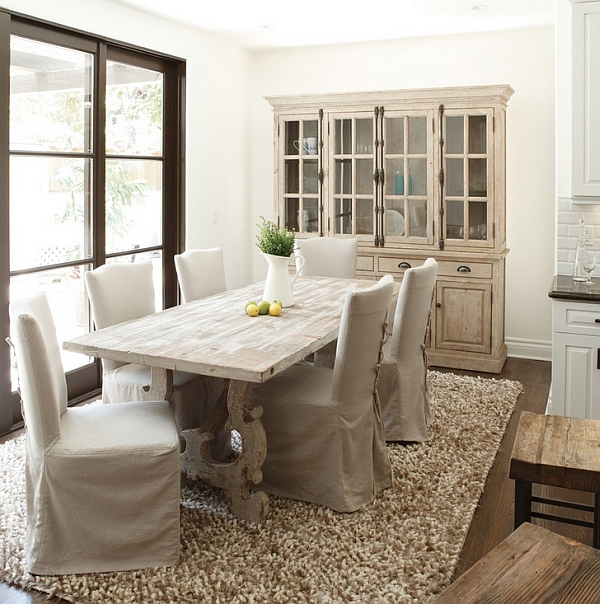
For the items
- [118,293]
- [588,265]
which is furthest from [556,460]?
[118,293]

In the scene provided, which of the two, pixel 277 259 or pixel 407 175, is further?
pixel 407 175

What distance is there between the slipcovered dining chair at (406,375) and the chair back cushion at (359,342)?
0.63 meters

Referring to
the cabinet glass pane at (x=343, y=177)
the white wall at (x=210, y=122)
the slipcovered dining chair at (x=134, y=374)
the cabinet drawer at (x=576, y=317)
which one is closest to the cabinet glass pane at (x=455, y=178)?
the cabinet glass pane at (x=343, y=177)

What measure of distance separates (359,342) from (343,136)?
2964 mm

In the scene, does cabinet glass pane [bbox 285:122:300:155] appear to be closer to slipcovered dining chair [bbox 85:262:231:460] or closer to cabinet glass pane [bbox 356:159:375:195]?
cabinet glass pane [bbox 356:159:375:195]

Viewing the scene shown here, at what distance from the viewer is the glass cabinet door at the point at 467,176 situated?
204 inches

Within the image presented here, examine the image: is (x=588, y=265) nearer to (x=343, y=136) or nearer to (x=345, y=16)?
(x=343, y=136)

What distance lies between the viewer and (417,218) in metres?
5.45

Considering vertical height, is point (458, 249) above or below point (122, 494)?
above

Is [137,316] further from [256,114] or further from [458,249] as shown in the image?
[256,114]

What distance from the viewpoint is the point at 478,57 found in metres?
5.61

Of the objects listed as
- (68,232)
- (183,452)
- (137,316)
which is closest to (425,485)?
(183,452)

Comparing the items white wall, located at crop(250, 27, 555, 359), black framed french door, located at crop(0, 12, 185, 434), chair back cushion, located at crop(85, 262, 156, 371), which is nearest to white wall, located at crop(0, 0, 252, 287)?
black framed french door, located at crop(0, 12, 185, 434)

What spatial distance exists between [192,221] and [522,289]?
8.65ft
